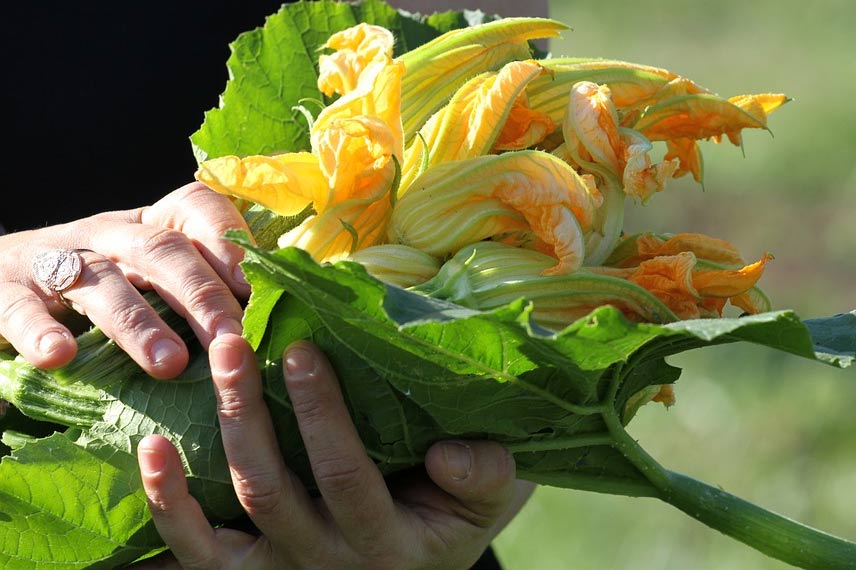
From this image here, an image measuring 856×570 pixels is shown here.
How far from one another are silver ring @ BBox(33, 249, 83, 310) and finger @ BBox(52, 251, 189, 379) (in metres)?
0.02

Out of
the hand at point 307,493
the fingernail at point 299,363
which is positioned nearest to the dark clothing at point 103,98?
the hand at point 307,493

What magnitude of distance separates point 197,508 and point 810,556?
2.80 ft

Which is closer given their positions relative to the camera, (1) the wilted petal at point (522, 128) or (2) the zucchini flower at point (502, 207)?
(2) the zucchini flower at point (502, 207)

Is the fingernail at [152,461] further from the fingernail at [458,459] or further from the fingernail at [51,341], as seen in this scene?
the fingernail at [458,459]

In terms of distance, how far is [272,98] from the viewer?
1.98 metres

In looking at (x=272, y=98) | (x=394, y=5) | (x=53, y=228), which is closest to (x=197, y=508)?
(x=53, y=228)

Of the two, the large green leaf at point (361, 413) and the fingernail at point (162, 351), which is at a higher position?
the fingernail at point (162, 351)

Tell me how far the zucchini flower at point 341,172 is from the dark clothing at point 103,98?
1.17 metres

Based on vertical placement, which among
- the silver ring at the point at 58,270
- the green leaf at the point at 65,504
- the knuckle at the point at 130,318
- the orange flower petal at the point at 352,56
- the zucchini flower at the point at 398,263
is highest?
the orange flower petal at the point at 352,56

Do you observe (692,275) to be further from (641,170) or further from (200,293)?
(200,293)

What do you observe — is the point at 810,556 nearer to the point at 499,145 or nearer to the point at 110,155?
the point at 499,145

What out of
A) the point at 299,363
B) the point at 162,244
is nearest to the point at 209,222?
the point at 162,244

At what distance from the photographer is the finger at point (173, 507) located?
1.52m

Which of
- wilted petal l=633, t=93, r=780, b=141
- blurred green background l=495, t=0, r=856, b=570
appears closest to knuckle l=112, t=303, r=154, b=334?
wilted petal l=633, t=93, r=780, b=141
